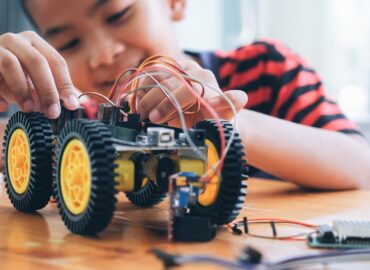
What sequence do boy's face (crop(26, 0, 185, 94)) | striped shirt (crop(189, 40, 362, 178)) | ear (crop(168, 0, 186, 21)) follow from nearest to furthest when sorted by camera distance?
boy's face (crop(26, 0, 185, 94)) < striped shirt (crop(189, 40, 362, 178)) < ear (crop(168, 0, 186, 21))

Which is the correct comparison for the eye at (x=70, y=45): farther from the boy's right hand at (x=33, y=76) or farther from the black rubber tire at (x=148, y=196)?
the black rubber tire at (x=148, y=196)

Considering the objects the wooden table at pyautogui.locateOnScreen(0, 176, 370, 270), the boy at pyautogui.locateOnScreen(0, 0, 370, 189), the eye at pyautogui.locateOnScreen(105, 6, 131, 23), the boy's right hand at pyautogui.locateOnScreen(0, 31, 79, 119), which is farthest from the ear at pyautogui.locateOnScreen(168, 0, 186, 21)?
the wooden table at pyautogui.locateOnScreen(0, 176, 370, 270)

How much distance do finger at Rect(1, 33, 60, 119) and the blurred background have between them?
155cm

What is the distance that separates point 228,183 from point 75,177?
0.47 ft

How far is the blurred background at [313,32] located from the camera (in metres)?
2.14

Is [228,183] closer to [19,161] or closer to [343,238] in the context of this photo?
[343,238]

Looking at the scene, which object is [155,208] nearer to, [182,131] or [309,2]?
[182,131]

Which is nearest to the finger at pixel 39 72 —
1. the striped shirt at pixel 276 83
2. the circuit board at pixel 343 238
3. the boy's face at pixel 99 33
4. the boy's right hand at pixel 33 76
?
the boy's right hand at pixel 33 76

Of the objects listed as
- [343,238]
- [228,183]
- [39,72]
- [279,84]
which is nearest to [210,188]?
[228,183]

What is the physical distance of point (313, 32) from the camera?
7.20 ft

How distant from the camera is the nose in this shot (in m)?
1.23

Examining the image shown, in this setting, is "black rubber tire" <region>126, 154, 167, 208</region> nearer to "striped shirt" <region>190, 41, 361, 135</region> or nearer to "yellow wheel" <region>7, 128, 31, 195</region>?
"yellow wheel" <region>7, 128, 31, 195</region>

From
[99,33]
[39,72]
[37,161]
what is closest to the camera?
[37,161]

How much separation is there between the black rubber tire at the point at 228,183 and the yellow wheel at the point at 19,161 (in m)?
0.19
